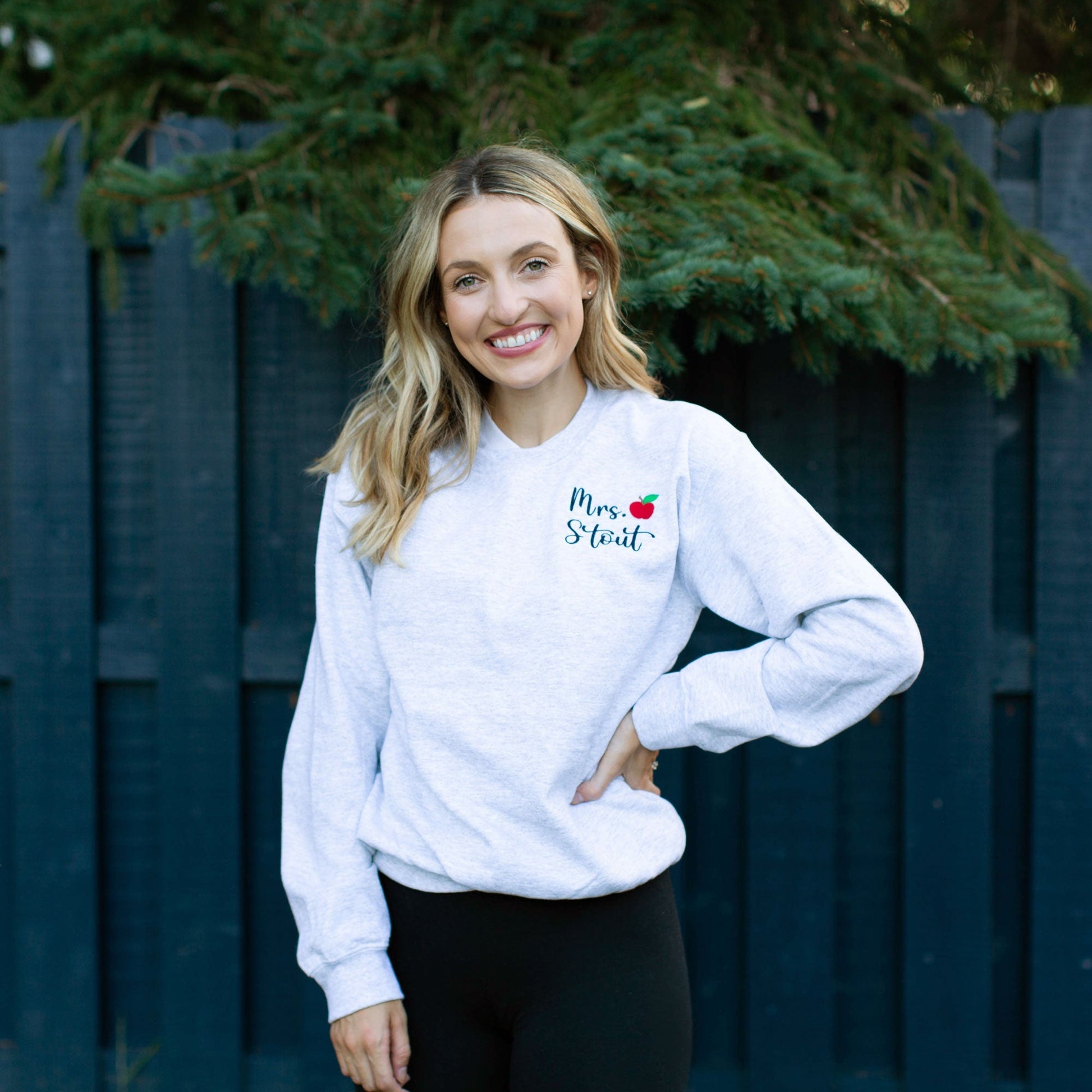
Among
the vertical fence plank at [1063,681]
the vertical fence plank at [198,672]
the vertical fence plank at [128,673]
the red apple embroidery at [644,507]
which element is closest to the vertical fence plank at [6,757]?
the vertical fence plank at [128,673]

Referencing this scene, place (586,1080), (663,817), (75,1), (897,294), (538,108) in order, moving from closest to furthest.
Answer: (586,1080) < (663,817) < (897,294) < (538,108) < (75,1)

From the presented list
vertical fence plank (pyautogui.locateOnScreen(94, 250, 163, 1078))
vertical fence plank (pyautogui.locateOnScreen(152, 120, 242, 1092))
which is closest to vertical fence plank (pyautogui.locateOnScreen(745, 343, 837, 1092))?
vertical fence plank (pyautogui.locateOnScreen(152, 120, 242, 1092))

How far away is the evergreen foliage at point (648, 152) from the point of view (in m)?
2.00

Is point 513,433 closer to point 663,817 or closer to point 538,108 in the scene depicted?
point 663,817

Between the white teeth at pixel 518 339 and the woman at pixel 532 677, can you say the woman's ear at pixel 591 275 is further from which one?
the white teeth at pixel 518 339

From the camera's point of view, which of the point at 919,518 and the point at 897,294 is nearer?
the point at 897,294

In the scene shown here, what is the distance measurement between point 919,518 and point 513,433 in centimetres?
124

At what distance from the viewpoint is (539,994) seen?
1.38 metres

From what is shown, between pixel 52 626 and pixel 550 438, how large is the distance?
5.29 ft

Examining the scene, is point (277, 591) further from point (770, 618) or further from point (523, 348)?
point (770, 618)

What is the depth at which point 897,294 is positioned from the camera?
2.04 metres

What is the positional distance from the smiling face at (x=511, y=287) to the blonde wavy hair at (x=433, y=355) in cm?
3

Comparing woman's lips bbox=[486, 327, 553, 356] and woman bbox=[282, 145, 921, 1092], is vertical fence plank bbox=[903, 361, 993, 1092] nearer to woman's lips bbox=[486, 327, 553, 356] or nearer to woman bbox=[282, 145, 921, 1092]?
woman bbox=[282, 145, 921, 1092]

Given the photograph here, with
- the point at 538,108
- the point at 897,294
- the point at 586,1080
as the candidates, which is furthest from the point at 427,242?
the point at 586,1080
